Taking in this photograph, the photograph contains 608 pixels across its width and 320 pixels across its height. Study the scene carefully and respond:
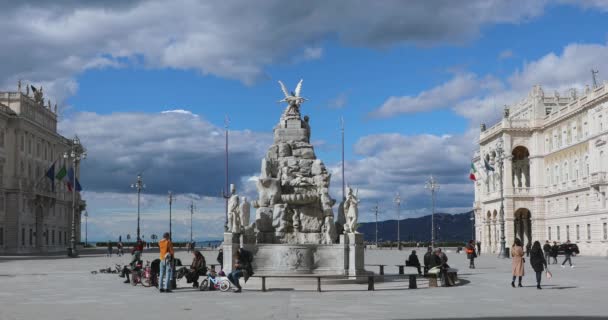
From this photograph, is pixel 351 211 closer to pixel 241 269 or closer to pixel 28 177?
pixel 241 269

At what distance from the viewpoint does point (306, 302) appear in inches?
732

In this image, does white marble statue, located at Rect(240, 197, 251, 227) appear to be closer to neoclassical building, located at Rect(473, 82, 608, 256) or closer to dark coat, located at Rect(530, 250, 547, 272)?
dark coat, located at Rect(530, 250, 547, 272)

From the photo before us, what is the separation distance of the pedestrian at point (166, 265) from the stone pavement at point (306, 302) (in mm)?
359

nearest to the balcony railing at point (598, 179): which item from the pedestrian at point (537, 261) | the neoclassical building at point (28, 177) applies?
the pedestrian at point (537, 261)

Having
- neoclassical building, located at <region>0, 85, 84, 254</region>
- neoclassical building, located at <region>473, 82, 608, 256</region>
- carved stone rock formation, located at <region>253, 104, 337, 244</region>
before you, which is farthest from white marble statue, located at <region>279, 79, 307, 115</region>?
neoclassical building, located at <region>0, 85, 84, 254</region>

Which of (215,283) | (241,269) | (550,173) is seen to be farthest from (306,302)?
(550,173)

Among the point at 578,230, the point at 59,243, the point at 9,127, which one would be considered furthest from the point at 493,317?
the point at 59,243

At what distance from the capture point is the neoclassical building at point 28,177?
77.6 meters

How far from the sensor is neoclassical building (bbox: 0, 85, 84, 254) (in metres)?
77.6

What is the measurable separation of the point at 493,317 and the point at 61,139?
89.3 meters

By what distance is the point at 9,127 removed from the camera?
7919cm

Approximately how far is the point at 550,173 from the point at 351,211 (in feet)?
186

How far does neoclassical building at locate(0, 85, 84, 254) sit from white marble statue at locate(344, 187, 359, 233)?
2260 inches

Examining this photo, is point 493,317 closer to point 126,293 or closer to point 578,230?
point 126,293
